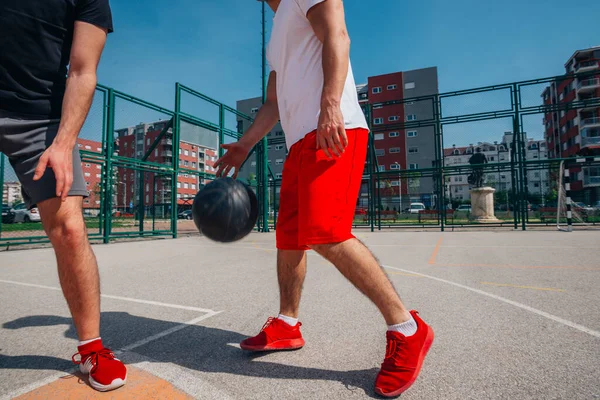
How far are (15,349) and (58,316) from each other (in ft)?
2.43

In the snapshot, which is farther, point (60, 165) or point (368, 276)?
point (368, 276)

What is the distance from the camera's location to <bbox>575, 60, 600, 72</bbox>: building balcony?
48500 millimetres

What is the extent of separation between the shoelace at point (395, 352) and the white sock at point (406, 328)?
0.04 meters

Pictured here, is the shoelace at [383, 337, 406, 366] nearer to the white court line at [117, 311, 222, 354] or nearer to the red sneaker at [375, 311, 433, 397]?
the red sneaker at [375, 311, 433, 397]

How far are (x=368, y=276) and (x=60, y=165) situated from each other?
1452 mm

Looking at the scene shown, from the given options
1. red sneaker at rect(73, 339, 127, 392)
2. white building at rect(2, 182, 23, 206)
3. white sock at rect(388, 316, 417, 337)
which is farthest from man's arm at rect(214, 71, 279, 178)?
white building at rect(2, 182, 23, 206)

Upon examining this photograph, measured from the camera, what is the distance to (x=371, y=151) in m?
17.3

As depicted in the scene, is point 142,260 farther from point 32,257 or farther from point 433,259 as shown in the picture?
point 433,259

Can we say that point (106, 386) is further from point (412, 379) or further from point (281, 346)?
point (412, 379)

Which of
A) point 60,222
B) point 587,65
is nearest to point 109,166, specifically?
point 60,222

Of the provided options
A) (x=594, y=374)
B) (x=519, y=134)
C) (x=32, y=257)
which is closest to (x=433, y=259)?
(x=594, y=374)

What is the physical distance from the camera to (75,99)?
167 centimetres

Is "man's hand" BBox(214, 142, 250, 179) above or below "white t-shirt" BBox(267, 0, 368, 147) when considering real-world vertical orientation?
below

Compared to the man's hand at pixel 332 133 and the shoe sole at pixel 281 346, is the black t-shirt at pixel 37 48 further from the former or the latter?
the shoe sole at pixel 281 346
